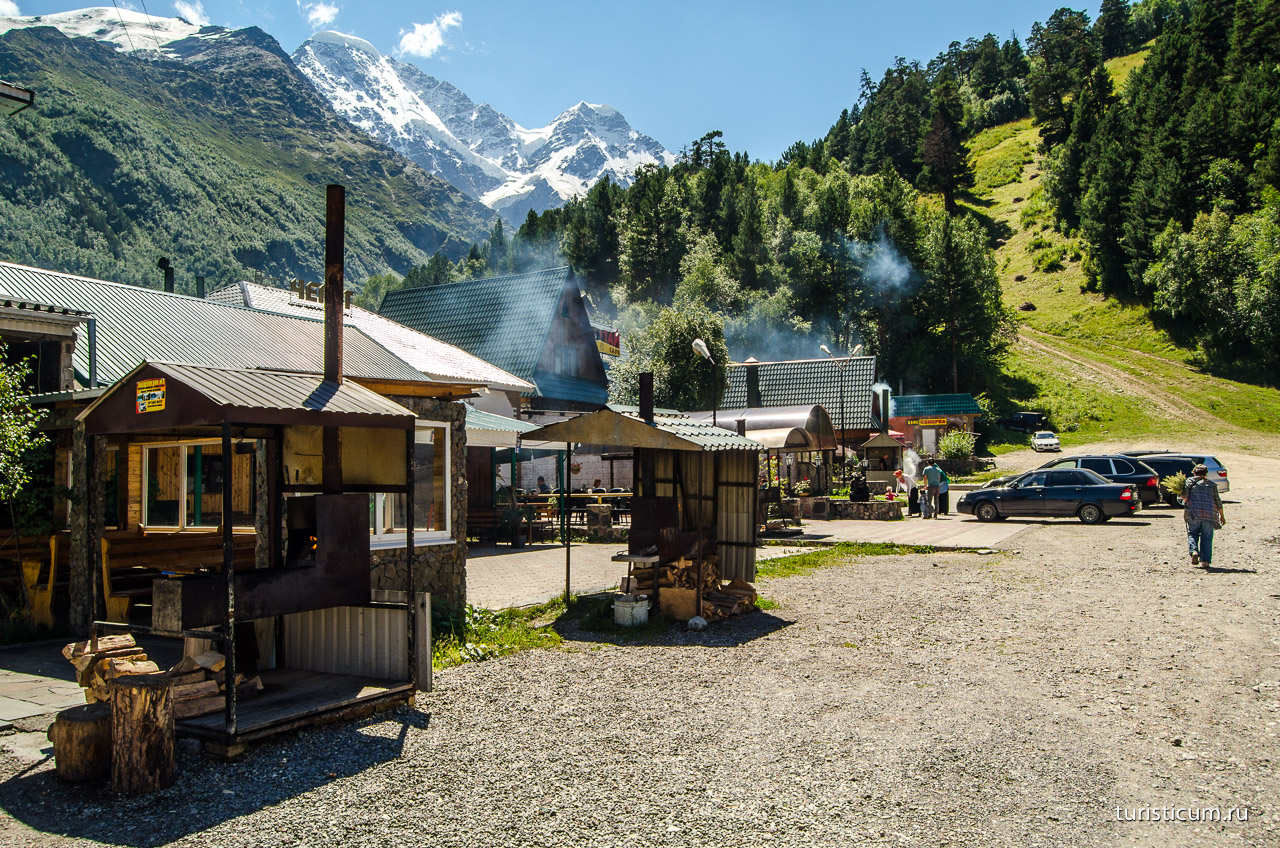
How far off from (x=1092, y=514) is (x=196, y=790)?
2221 centimetres

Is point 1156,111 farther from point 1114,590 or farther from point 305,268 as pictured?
point 305,268

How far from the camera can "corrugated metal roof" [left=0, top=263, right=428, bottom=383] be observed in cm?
1226

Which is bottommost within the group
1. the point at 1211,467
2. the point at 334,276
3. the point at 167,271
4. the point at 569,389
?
the point at 1211,467

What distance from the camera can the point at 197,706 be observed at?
5789mm

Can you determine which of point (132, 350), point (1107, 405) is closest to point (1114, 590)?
point (132, 350)

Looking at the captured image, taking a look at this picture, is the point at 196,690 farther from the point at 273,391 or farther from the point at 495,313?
the point at 495,313

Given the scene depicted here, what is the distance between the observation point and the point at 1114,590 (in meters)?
11.7

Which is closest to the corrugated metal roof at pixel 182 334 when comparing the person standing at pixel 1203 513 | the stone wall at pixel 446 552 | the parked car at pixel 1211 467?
the stone wall at pixel 446 552

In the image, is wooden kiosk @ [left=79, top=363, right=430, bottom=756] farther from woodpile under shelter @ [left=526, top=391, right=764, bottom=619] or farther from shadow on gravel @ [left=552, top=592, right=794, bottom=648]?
woodpile under shelter @ [left=526, top=391, right=764, bottom=619]

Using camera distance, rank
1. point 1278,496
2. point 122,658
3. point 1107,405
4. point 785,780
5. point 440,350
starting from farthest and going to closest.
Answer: point 1107,405 < point 1278,496 < point 440,350 < point 122,658 < point 785,780

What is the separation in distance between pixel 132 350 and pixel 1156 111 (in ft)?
311

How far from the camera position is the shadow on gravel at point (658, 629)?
30.6ft

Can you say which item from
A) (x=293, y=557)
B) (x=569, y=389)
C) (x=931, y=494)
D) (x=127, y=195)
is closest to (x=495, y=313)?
(x=569, y=389)

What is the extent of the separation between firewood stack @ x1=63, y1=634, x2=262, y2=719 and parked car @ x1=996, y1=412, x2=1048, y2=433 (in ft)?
172
